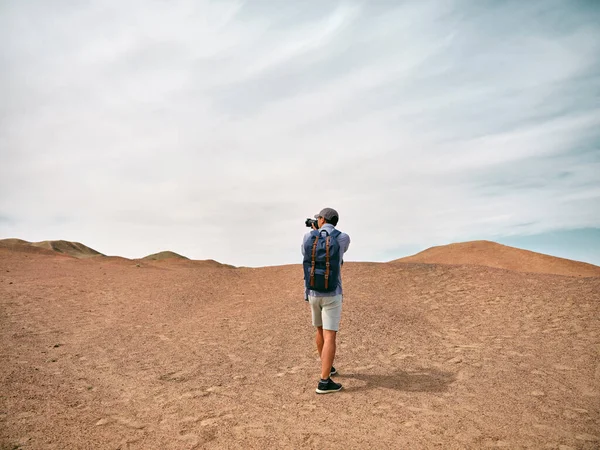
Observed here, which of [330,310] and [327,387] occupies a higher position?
[330,310]

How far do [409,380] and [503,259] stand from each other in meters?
30.3

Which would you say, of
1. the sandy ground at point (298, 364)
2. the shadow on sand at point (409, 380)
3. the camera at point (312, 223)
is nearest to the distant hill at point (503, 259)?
the sandy ground at point (298, 364)

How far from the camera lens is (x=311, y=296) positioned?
20.6 feet

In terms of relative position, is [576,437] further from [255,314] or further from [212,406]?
[255,314]

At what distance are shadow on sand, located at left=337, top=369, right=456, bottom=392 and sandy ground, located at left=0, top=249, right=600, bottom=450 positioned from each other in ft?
0.15

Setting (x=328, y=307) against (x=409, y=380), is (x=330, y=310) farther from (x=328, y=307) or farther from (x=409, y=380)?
(x=409, y=380)

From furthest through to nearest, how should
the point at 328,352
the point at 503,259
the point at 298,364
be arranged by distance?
the point at 503,259 → the point at 298,364 → the point at 328,352

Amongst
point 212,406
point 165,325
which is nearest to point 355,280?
point 165,325

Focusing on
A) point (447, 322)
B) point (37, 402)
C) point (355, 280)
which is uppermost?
point (355, 280)

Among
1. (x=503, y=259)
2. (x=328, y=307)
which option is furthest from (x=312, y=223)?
(x=503, y=259)

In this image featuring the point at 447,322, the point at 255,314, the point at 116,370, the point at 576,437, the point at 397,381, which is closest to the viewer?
the point at 576,437

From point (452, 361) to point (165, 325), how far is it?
7.23 meters

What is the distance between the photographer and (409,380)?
694 cm

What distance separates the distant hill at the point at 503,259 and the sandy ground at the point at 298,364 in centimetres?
1834
